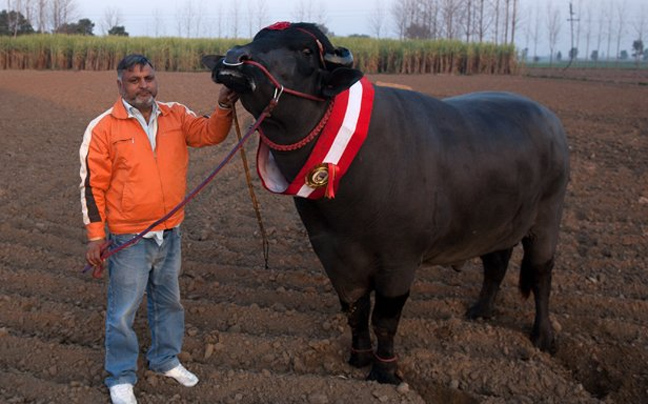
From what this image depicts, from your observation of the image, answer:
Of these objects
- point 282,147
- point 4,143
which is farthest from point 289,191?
point 4,143

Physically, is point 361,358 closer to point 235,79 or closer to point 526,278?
point 526,278

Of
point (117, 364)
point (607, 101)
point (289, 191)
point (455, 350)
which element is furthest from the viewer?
point (607, 101)

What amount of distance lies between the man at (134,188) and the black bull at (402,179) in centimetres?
53

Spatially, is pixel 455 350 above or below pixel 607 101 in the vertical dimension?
below

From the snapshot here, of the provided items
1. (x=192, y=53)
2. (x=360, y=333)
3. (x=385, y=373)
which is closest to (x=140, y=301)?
(x=360, y=333)

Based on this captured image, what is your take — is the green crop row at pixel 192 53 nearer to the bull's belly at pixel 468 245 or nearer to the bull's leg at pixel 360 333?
the bull's belly at pixel 468 245

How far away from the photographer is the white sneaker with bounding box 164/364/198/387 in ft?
12.2

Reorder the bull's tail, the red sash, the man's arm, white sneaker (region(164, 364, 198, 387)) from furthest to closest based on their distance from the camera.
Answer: the bull's tail
white sneaker (region(164, 364, 198, 387))
the man's arm
the red sash

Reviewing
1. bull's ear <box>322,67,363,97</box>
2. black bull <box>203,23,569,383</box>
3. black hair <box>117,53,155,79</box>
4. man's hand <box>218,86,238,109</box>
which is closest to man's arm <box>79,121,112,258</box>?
black hair <box>117,53,155,79</box>

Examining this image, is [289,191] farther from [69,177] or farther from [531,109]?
[69,177]

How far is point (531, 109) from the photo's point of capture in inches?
179

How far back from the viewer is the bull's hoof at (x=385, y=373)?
3894mm

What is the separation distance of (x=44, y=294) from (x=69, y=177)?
377 centimetres

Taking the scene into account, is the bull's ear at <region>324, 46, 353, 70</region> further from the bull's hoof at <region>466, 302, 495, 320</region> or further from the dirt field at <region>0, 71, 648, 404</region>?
the bull's hoof at <region>466, 302, 495, 320</region>
